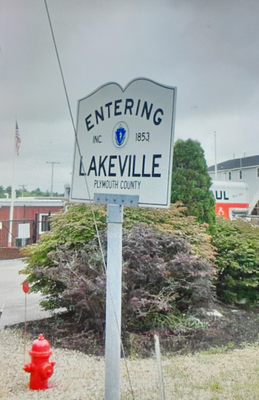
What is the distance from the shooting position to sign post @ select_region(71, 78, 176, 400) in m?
1.78

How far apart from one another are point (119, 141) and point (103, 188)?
0.21m

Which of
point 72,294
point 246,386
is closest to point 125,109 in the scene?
point 246,386

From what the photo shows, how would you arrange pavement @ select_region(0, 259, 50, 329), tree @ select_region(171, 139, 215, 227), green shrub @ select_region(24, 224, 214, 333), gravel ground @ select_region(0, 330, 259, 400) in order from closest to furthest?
gravel ground @ select_region(0, 330, 259, 400), green shrub @ select_region(24, 224, 214, 333), pavement @ select_region(0, 259, 50, 329), tree @ select_region(171, 139, 215, 227)

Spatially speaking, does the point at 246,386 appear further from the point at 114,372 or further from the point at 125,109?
the point at 125,109

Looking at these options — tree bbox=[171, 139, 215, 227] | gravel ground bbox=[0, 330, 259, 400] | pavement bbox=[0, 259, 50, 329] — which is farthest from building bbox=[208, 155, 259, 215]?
gravel ground bbox=[0, 330, 259, 400]

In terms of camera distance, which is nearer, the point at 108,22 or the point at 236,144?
the point at 108,22

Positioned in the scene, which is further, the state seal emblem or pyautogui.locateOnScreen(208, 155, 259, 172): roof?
pyautogui.locateOnScreen(208, 155, 259, 172): roof

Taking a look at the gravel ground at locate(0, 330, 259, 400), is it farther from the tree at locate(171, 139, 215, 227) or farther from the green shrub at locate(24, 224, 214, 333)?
the tree at locate(171, 139, 215, 227)

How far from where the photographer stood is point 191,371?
251 cm

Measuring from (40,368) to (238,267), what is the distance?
303 centimetres

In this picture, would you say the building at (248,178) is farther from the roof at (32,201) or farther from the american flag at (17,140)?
the american flag at (17,140)

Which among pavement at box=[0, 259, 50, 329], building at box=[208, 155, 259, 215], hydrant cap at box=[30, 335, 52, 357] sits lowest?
pavement at box=[0, 259, 50, 329]

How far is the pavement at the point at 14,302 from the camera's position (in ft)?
13.8

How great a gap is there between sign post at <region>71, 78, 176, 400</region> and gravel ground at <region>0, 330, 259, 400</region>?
380mm
